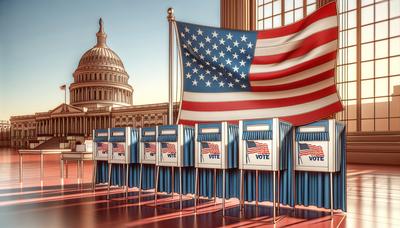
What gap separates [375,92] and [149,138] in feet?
39.0

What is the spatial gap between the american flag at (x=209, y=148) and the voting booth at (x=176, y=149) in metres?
A: 0.33

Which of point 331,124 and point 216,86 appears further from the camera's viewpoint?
point 216,86

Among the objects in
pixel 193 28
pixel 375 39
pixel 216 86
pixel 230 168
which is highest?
pixel 375 39

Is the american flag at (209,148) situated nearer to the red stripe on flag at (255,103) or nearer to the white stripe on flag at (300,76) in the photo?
the red stripe on flag at (255,103)

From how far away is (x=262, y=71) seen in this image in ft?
17.7

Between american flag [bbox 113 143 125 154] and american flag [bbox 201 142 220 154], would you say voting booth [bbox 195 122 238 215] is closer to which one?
american flag [bbox 201 142 220 154]

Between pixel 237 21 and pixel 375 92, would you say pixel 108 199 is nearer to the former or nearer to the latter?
pixel 237 21

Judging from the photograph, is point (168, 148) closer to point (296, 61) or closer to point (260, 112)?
point (260, 112)

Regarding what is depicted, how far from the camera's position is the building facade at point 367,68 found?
46.3 feet

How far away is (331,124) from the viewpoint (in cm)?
443

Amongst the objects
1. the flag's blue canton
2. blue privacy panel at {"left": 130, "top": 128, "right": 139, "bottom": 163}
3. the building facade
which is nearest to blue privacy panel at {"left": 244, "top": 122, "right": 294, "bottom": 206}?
the flag's blue canton

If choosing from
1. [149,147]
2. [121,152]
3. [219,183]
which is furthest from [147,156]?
[219,183]

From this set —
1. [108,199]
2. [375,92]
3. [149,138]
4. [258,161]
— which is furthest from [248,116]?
[375,92]

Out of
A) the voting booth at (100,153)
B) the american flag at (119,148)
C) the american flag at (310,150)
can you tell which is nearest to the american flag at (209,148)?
the american flag at (310,150)
